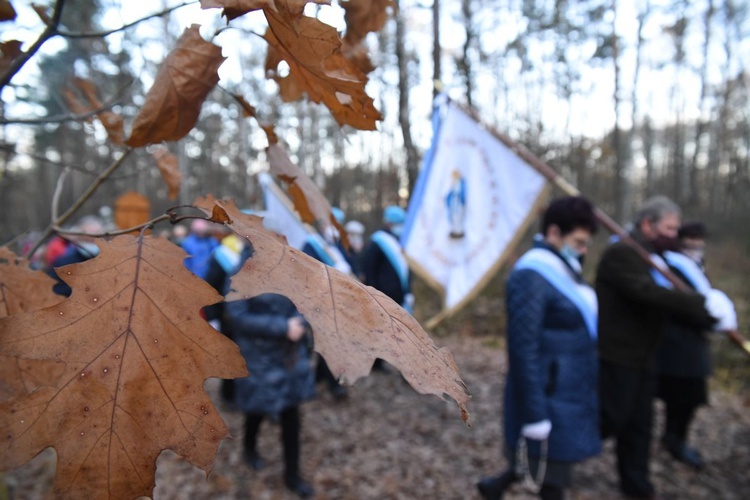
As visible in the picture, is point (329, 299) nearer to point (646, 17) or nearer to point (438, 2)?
point (438, 2)

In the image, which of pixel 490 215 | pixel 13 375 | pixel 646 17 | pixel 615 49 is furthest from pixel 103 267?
pixel 646 17

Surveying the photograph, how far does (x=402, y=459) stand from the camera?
418 centimetres

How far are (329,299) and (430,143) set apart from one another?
14.5ft

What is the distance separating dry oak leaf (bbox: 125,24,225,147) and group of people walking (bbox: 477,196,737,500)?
6.83 feet

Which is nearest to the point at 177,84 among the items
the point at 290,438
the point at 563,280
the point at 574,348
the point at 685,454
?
the point at 563,280

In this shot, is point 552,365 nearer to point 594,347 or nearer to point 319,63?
point 594,347

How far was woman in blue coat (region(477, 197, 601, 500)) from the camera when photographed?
243cm

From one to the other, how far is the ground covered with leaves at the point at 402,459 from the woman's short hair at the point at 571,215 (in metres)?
2.20

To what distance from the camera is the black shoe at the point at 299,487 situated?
138 inches

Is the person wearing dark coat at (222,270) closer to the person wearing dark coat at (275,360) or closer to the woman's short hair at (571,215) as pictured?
the person wearing dark coat at (275,360)

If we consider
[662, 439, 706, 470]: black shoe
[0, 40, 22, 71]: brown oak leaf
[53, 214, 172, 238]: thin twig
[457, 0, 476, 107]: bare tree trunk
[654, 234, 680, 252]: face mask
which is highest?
[457, 0, 476, 107]: bare tree trunk

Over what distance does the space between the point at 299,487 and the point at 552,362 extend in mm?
2188

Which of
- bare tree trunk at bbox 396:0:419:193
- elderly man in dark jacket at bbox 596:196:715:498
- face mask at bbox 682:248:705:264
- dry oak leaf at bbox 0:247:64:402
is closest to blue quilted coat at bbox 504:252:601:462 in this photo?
elderly man in dark jacket at bbox 596:196:715:498

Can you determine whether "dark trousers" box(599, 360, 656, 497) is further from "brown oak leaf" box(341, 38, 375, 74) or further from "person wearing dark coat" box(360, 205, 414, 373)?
"brown oak leaf" box(341, 38, 375, 74)
